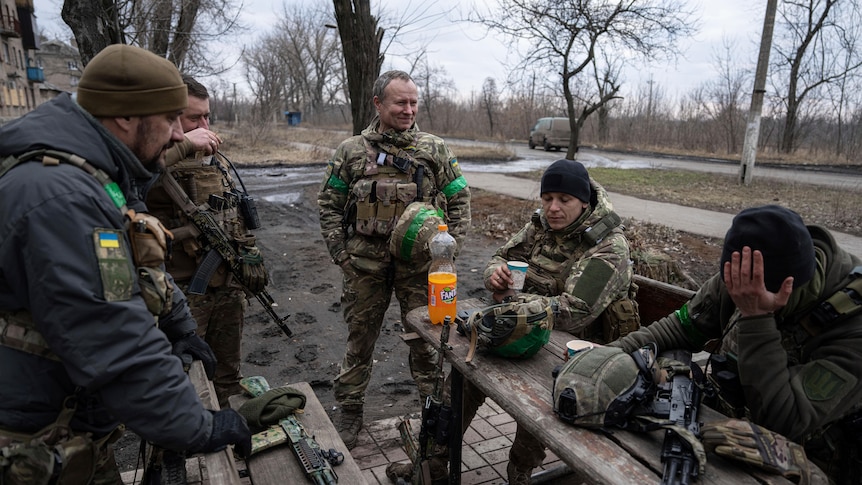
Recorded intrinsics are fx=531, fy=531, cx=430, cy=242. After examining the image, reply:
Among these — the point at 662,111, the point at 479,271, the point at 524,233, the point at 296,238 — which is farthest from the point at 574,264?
the point at 662,111

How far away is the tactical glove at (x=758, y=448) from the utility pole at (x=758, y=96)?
13.6m

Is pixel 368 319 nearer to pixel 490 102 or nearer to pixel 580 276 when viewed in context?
pixel 580 276

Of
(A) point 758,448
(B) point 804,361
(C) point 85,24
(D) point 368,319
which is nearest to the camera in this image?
(A) point 758,448

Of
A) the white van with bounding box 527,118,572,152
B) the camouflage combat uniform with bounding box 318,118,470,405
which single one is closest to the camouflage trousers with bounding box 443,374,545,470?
the camouflage combat uniform with bounding box 318,118,470,405

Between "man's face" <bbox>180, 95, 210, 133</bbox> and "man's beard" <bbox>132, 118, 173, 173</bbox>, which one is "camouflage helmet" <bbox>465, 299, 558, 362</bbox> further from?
"man's face" <bbox>180, 95, 210, 133</bbox>

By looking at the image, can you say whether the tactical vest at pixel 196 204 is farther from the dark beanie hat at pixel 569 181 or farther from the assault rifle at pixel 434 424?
the dark beanie hat at pixel 569 181

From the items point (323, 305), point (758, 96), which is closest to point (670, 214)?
point (758, 96)

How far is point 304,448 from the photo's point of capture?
6.99ft

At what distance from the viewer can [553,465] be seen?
3.27m

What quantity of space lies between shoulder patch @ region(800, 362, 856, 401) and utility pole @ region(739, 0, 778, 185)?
13.3 m

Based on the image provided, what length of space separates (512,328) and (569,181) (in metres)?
0.91

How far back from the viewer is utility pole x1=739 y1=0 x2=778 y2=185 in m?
12.2

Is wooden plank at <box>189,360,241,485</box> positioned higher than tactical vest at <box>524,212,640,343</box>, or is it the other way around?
tactical vest at <box>524,212,640,343</box>

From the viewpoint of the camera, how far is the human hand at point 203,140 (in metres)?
3.09
